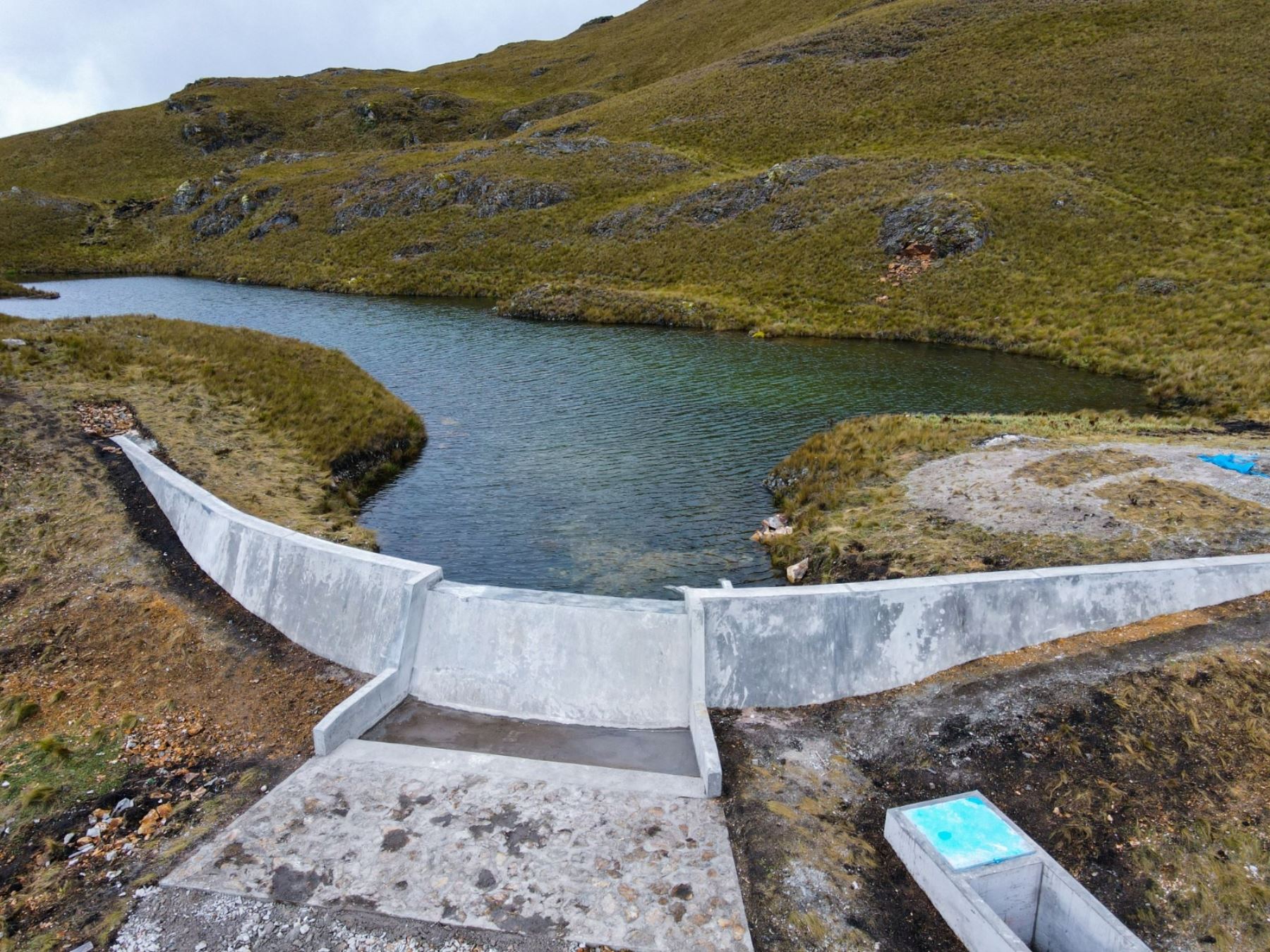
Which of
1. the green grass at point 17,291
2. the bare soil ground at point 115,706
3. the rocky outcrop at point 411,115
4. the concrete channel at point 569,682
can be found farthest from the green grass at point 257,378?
the rocky outcrop at point 411,115

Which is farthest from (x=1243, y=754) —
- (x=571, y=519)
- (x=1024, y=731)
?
(x=571, y=519)

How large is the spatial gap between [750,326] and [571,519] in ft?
96.5

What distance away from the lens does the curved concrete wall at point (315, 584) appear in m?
9.96

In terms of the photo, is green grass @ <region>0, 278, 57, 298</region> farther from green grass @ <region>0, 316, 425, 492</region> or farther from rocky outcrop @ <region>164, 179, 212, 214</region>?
rocky outcrop @ <region>164, 179, 212, 214</region>

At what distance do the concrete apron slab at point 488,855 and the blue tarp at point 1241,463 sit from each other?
15020 millimetres

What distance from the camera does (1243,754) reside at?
7.93 meters

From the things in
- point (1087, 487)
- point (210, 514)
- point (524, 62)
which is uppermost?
point (524, 62)

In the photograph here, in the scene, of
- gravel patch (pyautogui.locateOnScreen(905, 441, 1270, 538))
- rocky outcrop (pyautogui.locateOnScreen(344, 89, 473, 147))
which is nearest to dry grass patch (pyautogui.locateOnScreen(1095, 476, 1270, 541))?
gravel patch (pyautogui.locateOnScreen(905, 441, 1270, 538))

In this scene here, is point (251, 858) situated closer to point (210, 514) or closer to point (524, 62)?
point (210, 514)

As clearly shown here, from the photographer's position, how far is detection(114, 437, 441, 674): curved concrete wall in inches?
392

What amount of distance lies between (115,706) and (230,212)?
9111 centimetres

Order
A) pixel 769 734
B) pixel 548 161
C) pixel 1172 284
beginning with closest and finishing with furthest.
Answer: pixel 769 734 → pixel 1172 284 → pixel 548 161

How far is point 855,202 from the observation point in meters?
53.2

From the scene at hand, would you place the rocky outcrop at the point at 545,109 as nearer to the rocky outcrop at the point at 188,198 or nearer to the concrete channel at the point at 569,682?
the rocky outcrop at the point at 188,198
